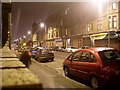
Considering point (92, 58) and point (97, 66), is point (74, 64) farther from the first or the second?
point (97, 66)

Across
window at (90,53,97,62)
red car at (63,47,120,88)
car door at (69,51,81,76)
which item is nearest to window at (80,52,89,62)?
red car at (63,47,120,88)

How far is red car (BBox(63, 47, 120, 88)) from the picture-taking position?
26.5ft

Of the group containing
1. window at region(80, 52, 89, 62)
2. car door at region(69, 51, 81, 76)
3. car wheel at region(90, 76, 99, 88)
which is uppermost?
window at region(80, 52, 89, 62)

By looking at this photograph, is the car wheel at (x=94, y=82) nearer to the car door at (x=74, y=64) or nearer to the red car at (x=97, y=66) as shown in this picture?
the red car at (x=97, y=66)

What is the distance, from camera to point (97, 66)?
27.6 ft

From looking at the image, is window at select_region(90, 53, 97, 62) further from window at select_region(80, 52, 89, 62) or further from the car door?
the car door

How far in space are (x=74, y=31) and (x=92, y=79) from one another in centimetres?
4822

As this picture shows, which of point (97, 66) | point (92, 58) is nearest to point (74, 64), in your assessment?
point (92, 58)

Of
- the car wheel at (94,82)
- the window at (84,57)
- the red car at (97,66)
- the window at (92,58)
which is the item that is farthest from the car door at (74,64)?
the car wheel at (94,82)

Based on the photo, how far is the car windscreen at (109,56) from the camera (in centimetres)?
851

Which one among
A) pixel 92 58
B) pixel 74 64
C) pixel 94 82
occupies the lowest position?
pixel 94 82

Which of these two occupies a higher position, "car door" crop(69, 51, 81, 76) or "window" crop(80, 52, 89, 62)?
"window" crop(80, 52, 89, 62)

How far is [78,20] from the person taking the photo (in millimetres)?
54281

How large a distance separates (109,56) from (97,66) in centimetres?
86
